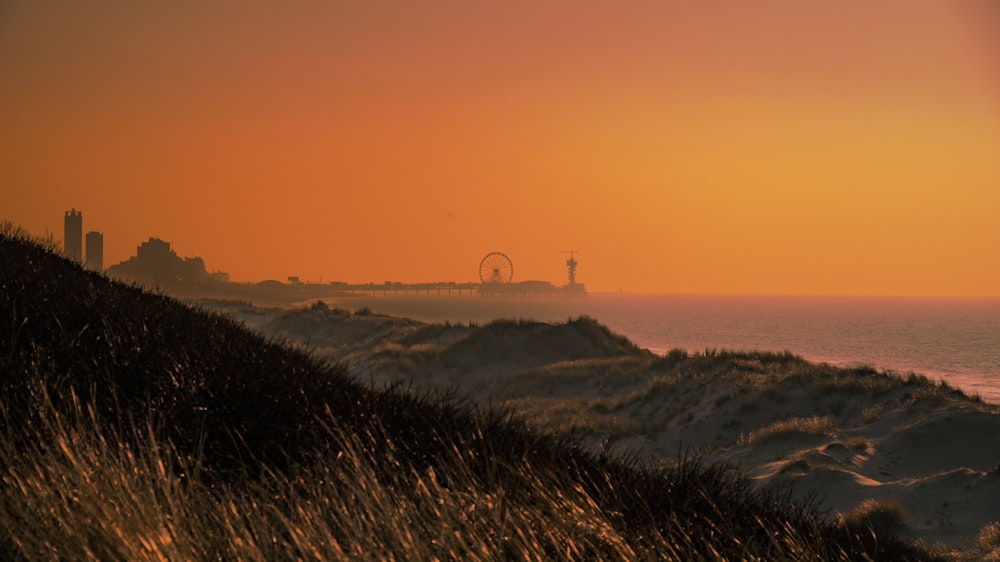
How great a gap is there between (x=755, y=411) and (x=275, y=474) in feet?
64.7

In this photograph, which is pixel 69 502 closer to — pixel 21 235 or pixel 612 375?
pixel 21 235

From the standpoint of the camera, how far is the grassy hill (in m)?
5.55

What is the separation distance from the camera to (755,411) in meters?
24.9

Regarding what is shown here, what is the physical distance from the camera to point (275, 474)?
753cm

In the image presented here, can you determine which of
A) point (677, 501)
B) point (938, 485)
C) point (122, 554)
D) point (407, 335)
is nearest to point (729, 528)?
point (677, 501)

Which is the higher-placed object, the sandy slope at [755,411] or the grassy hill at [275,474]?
the grassy hill at [275,474]

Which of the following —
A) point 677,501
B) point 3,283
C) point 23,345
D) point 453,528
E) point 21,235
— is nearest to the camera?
point 453,528

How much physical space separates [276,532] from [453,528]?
1.14 meters

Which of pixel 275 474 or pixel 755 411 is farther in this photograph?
pixel 755 411

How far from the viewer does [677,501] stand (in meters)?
8.24

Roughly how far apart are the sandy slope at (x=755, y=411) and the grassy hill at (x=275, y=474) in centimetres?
165

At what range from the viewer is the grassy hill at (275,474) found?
5.55m

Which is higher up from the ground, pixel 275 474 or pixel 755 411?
pixel 275 474

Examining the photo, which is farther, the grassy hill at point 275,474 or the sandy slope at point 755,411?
the sandy slope at point 755,411
